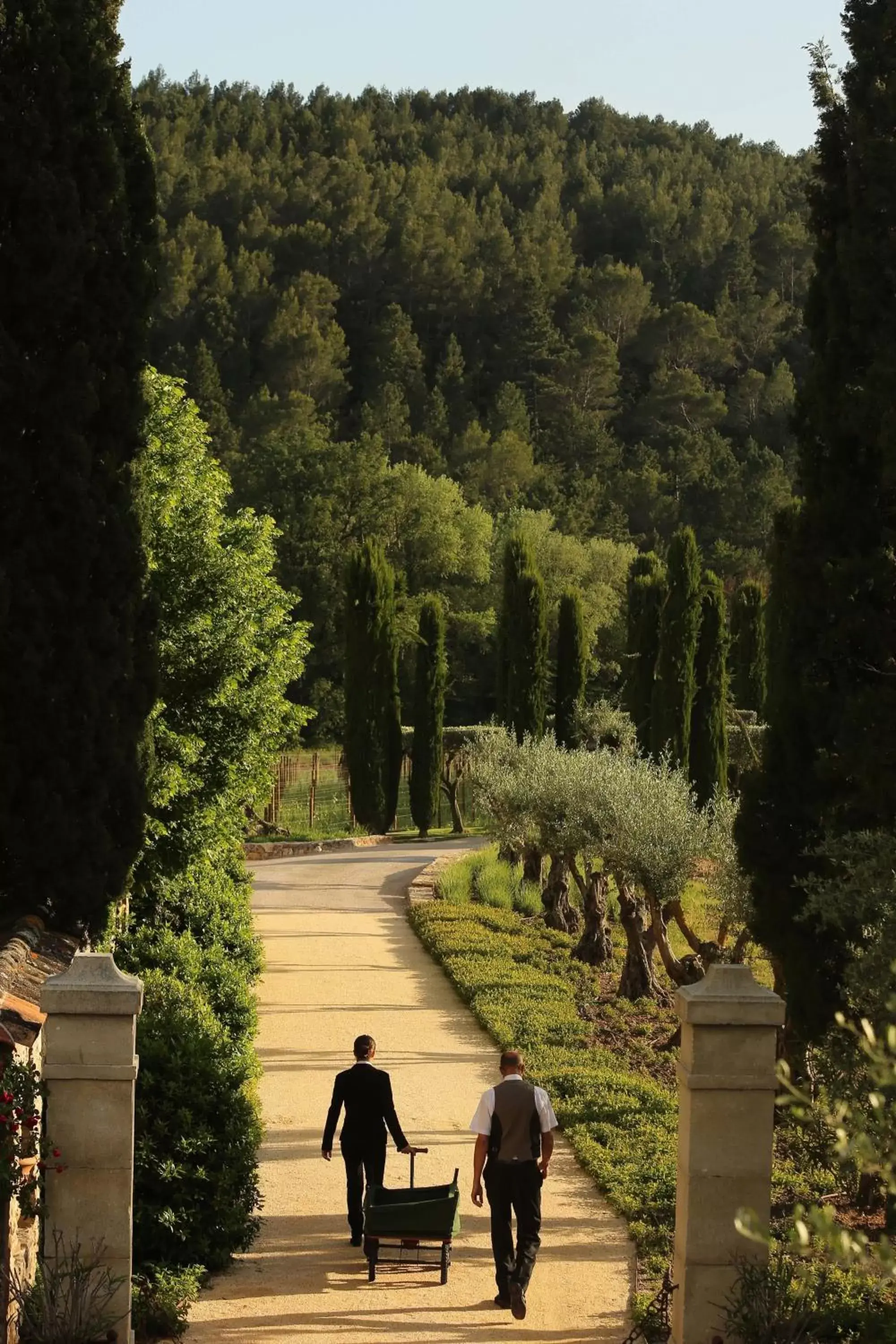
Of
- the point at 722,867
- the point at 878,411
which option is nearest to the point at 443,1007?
the point at 722,867

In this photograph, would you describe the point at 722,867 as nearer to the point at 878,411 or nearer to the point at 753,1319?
the point at 878,411

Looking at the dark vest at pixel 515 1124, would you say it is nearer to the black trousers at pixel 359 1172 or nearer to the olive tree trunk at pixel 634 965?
the black trousers at pixel 359 1172

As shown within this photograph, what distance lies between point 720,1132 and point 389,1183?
4.52 m

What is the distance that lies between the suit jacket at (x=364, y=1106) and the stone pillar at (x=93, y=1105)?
2234mm

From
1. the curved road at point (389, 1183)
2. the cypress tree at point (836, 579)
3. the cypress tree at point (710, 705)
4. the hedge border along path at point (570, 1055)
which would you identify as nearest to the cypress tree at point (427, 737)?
the cypress tree at point (710, 705)

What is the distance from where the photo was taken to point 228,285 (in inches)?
3056

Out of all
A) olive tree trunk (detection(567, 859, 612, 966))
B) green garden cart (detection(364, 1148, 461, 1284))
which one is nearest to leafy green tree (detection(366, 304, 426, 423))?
olive tree trunk (detection(567, 859, 612, 966))

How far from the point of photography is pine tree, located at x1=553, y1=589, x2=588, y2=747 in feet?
127

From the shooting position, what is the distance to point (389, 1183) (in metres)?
11.8

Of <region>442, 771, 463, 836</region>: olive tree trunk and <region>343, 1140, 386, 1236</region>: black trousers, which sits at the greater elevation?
<region>343, 1140, 386, 1236</region>: black trousers

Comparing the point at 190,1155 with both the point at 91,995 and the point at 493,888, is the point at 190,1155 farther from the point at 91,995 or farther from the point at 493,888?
the point at 493,888

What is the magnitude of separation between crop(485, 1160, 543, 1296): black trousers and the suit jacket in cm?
98

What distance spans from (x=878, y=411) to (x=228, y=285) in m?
70.9

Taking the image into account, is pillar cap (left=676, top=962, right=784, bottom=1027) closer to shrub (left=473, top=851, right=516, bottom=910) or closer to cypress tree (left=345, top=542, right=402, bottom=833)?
shrub (left=473, top=851, right=516, bottom=910)
